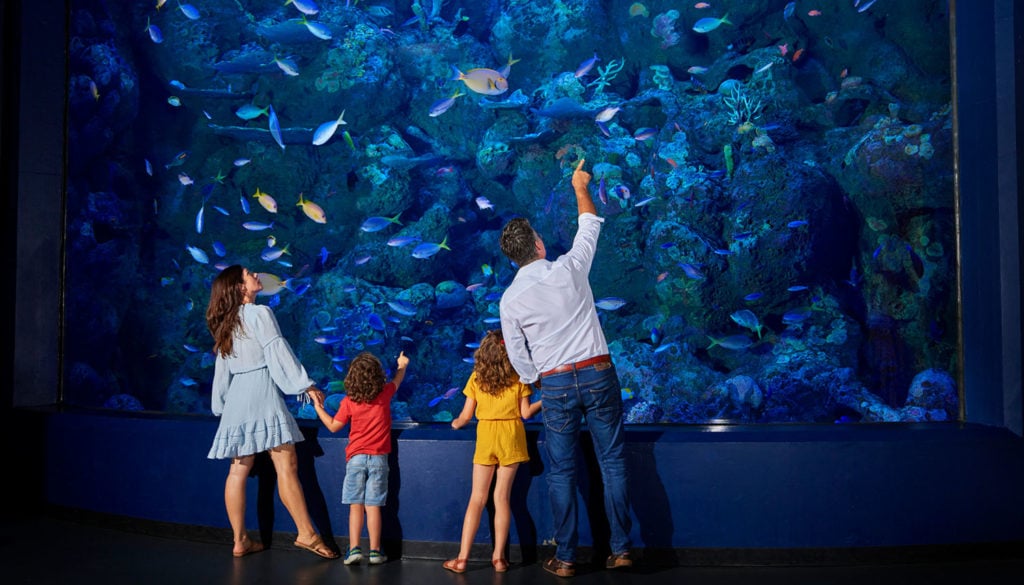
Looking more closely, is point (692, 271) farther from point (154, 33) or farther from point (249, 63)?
point (154, 33)

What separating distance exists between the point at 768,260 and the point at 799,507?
5466mm

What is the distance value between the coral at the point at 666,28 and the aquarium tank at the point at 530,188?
0.03m

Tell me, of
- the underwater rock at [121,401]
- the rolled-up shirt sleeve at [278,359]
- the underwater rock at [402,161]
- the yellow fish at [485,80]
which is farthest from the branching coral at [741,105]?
the underwater rock at [121,401]

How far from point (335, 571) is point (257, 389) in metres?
0.94

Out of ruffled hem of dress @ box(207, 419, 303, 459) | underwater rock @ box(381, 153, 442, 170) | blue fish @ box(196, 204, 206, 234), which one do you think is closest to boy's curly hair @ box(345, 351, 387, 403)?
ruffled hem of dress @ box(207, 419, 303, 459)

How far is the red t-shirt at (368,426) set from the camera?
11.6 feet

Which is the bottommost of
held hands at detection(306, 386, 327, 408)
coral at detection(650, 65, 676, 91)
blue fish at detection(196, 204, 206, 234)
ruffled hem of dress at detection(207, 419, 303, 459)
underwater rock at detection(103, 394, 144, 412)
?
underwater rock at detection(103, 394, 144, 412)

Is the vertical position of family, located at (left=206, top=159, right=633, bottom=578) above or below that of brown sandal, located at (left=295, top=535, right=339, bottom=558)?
above

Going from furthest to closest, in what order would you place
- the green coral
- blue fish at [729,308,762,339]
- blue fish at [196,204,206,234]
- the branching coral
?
the green coral, the branching coral, blue fish at [196,204,206,234], blue fish at [729,308,762,339]

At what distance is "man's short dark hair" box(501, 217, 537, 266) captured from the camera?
325cm

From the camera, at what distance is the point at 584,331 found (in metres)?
3.17

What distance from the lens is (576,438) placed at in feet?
10.6

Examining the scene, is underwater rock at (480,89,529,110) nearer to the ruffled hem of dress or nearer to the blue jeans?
the ruffled hem of dress

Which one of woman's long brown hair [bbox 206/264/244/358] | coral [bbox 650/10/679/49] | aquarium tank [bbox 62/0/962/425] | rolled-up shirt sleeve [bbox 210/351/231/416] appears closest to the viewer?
woman's long brown hair [bbox 206/264/244/358]
